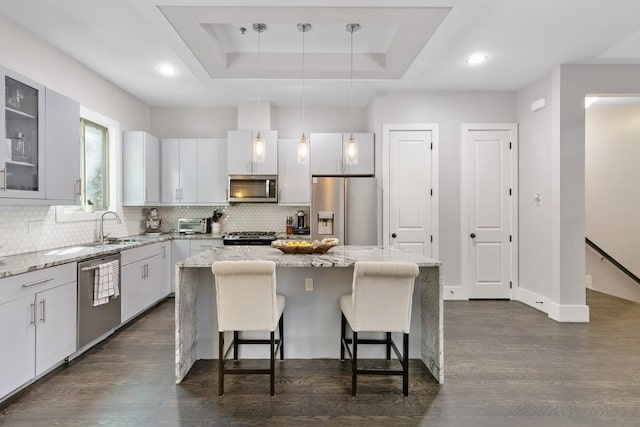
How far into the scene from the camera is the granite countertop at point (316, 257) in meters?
2.38

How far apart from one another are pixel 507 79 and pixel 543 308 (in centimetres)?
289

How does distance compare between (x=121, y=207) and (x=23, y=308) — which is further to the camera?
(x=121, y=207)

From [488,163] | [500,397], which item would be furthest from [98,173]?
[488,163]

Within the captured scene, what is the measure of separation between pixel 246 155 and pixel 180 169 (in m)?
1.04

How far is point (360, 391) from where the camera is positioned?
2.34 m

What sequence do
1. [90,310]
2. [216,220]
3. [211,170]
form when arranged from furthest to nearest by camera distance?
[216,220] → [211,170] → [90,310]

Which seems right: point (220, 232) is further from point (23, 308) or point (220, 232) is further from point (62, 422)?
point (62, 422)

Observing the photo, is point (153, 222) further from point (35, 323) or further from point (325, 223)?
point (35, 323)

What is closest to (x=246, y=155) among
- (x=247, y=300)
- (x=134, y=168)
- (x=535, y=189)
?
(x=134, y=168)

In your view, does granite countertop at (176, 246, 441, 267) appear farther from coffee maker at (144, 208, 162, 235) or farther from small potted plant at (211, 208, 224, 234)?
coffee maker at (144, 208, 162, 235)

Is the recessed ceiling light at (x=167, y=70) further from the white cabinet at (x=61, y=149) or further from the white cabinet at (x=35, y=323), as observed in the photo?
the white cabinet at (x=35, y=323)

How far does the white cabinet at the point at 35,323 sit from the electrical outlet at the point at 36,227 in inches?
30.6

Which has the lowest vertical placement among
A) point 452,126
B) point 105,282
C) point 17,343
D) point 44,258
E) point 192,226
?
point 17,343

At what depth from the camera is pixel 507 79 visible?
421cm
